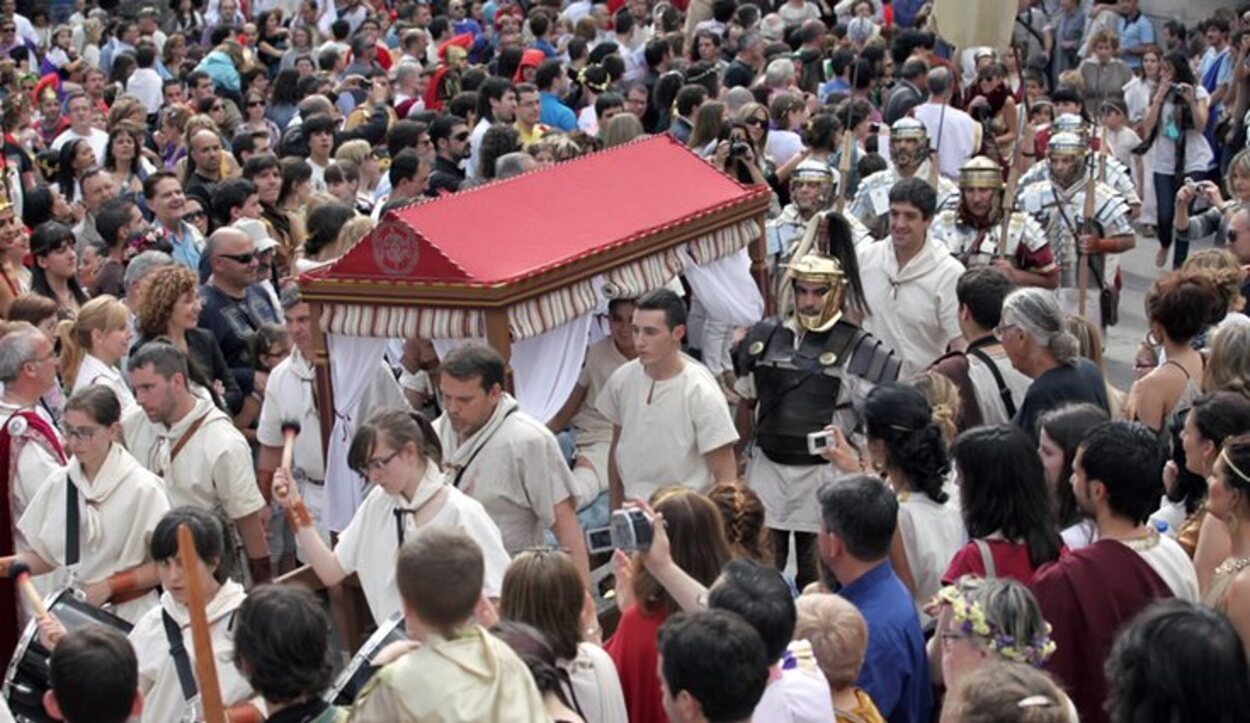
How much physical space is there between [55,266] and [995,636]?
6496mm

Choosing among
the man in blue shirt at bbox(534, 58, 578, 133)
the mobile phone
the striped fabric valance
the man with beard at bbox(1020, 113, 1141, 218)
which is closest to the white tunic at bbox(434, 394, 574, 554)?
the mobile phone

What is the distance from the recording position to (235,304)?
10.2 meters

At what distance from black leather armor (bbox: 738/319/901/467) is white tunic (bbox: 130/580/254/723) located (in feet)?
9.96

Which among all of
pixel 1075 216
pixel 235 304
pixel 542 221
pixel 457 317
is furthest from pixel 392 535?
pixel 1075 216

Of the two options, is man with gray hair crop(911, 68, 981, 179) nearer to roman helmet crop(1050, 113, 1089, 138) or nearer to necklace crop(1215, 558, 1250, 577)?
roman helmet crop(1050, 113, 1089, 138)

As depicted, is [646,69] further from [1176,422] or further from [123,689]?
[123,689]

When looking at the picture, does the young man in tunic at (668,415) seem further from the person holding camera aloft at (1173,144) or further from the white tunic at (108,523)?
the person holding camera aloft at (1173,144)

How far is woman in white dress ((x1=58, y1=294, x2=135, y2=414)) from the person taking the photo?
340 inches

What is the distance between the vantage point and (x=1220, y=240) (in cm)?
1575

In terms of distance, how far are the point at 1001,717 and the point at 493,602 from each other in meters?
2.35

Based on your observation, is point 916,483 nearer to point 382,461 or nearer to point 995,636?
point 995,636

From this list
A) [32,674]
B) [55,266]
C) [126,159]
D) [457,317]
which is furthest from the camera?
[126,159]

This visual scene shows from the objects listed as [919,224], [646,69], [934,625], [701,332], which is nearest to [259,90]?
[646,69]

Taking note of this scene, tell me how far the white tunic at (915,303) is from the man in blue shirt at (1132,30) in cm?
1220
